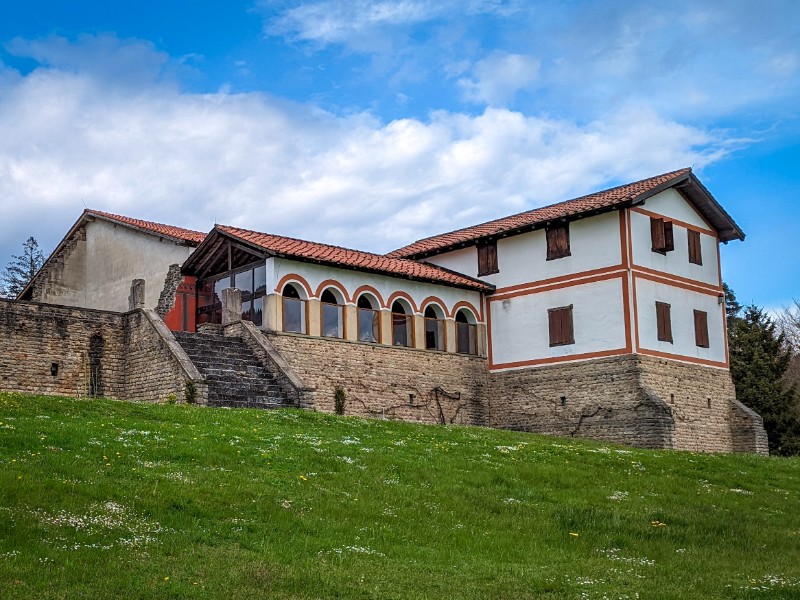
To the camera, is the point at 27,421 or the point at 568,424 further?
the point at 568,424

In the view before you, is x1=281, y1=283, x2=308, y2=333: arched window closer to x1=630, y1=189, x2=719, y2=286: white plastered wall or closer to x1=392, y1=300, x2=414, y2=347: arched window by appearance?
x1=392, y1=300, x2=414, y2=347: arched window

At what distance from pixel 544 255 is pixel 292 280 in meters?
9.41

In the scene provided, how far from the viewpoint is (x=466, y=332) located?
38656 millimetres

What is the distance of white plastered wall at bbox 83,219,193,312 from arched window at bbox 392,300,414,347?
851 cm

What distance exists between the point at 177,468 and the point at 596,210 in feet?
71.0

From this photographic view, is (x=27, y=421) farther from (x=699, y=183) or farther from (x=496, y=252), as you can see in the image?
(x=699, y=183)

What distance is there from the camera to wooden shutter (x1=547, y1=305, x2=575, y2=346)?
36106 millimetres

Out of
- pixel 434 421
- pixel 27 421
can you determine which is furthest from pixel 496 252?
pixel 27 421

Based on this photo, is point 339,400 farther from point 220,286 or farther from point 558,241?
point 558,241

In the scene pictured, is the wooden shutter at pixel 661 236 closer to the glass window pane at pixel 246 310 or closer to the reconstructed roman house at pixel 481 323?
the reconstructed roman house at pixel 481 323

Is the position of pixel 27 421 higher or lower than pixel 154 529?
higher

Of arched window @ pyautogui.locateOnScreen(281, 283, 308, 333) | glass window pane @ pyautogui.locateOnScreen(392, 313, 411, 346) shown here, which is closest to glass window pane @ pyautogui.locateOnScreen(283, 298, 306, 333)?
arched window @ pyautogui.locateOnScreen(281, 283, 308, 333)

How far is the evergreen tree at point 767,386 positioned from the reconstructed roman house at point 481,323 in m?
7.15

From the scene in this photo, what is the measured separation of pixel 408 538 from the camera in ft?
48.5
